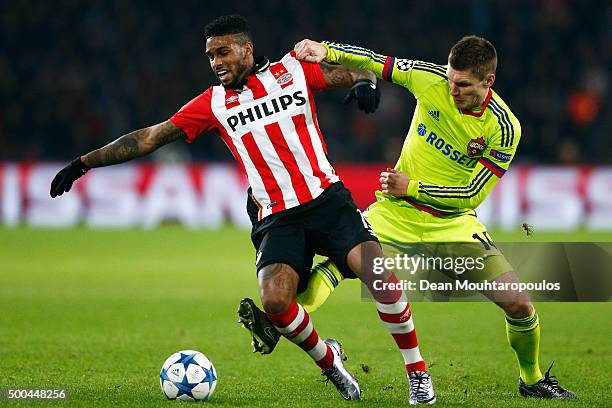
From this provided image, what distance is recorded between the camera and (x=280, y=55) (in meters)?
19.9

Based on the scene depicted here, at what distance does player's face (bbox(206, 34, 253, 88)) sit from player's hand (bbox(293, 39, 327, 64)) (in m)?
0.34

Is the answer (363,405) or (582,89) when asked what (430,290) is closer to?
(363,405)

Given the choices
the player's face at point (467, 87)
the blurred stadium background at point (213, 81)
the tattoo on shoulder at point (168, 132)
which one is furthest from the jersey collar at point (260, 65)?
the blurred stadium background at point (213, 81)

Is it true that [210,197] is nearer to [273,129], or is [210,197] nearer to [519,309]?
[273,129]

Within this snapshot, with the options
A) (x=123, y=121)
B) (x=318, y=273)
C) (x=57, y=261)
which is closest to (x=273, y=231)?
(x=318, y=273)

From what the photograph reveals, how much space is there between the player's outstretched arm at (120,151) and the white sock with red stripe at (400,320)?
1561 millimetres

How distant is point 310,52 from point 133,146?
1.20 m

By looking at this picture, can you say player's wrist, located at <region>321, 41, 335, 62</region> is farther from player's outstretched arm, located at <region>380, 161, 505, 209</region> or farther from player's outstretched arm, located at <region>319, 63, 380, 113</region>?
player's outstretched arm, located at <region>380, 161, 505, 209</region>

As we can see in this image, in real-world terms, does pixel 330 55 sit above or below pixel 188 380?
above

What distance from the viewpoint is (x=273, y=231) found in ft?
19.6

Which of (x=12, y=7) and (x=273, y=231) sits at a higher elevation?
(x=12, y=7)

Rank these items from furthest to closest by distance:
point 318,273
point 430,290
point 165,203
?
point 165,203 → point 430,290 → point 318,273

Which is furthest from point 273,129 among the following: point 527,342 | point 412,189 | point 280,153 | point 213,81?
point 213,81

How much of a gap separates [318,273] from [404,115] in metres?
13.2
